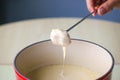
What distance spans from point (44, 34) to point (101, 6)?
8.7 inches

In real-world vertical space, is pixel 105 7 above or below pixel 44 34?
above

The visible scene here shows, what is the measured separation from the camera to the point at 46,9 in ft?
5.64

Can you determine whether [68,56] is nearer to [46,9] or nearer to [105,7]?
[105,7]

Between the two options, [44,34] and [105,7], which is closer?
[105,7]

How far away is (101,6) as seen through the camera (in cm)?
77

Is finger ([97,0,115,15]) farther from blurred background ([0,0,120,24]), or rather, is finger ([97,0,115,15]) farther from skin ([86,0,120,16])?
blurred background ([0,0,120,24])

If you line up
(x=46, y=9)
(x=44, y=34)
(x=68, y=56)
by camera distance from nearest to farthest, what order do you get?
1. (x=68, y=56)
2. (x=44, y=34)
3. (x=46, y=9)

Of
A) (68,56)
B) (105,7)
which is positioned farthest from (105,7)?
(68,56)

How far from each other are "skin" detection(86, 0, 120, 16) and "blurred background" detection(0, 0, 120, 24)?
81 cm

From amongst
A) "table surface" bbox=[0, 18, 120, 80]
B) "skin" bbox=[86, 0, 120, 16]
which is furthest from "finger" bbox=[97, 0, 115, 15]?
"table surface" bbox=[0, 18, 120, 80]

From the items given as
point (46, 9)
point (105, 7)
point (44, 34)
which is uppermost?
point (105, 7)

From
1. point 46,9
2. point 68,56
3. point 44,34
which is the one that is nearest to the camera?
point 68,56

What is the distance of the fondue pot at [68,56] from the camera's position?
0.58 m

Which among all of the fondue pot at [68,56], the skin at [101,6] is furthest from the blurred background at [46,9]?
the fondue pot at [68,56]
